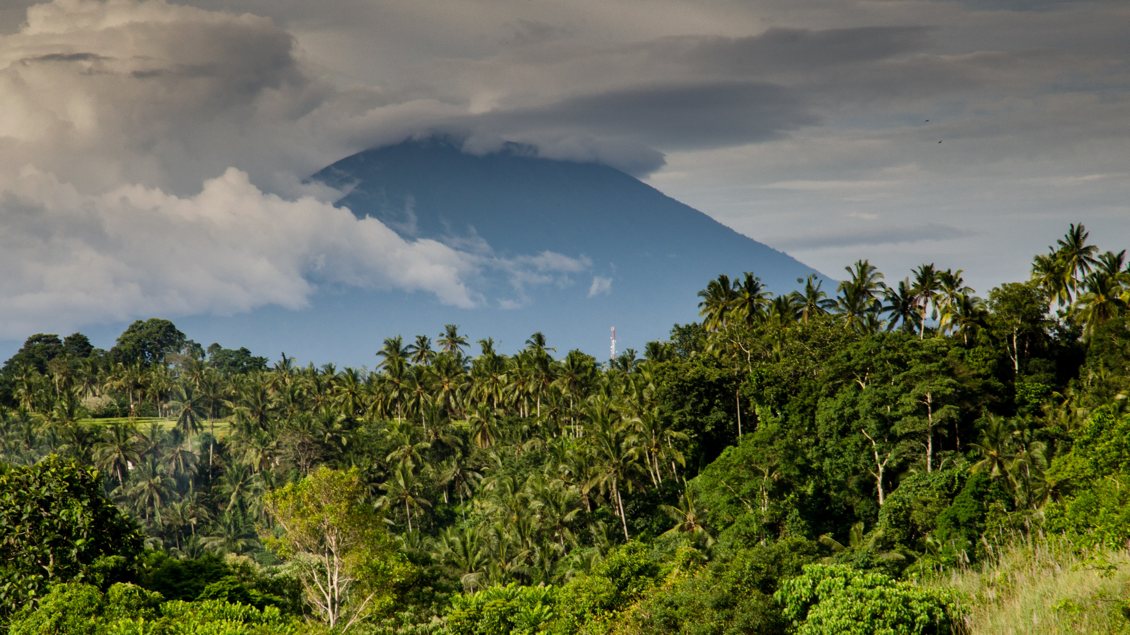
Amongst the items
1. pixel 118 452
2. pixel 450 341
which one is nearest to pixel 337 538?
pixel 118 452

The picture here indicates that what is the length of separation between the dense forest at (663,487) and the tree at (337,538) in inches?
7.0

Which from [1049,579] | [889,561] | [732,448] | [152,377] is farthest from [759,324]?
[152,377]

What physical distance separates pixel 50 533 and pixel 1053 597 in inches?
1600

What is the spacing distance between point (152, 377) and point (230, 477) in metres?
45.8

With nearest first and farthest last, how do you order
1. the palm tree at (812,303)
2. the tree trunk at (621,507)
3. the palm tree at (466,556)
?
the palm tree at (466,556)
the tree trunk at (621,507)
the palm tree at (812,303)

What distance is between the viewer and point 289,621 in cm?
4569

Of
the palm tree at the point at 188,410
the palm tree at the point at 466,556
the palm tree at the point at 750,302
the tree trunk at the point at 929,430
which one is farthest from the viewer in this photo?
the palm tree at the point at 188,410

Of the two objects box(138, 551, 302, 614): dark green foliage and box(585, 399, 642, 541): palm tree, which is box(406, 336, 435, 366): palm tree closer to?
box(585, 399, 642, 541): palm tree

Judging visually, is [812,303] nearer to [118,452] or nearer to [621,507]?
[621,507]

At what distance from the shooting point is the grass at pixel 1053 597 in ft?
73.5

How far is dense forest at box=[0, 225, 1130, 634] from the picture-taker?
3897 centimetres

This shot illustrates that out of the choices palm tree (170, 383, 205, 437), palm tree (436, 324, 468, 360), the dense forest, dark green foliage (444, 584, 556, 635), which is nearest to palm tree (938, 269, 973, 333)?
the dense forest

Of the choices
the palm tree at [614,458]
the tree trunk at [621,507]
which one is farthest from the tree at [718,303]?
the tree trunk at [621,507]

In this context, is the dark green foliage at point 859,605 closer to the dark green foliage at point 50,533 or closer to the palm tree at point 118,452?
the dark green foliage at point 50,533
